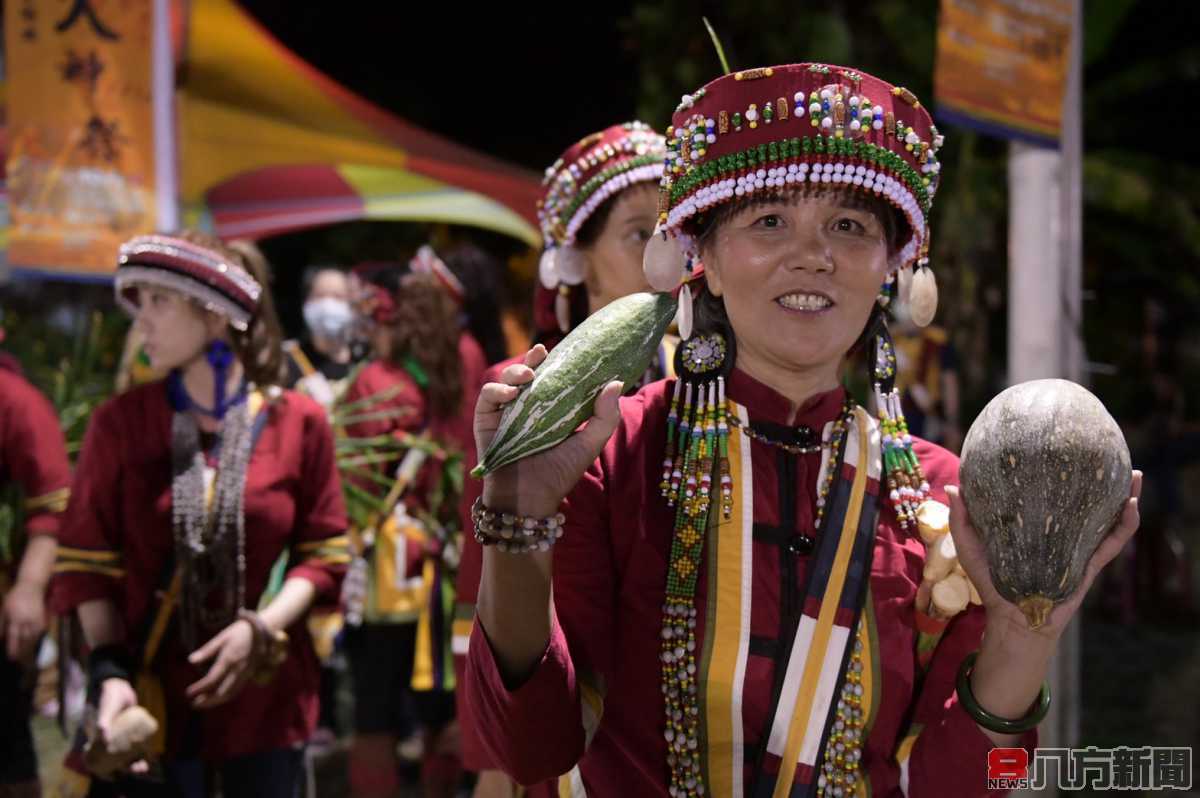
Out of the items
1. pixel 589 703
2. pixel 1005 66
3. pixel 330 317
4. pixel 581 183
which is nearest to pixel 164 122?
pixel 330 317

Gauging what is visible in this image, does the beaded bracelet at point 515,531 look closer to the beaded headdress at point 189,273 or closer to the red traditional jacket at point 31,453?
the beaded headdress at point 189,273

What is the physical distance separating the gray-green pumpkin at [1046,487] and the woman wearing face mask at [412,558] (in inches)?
140

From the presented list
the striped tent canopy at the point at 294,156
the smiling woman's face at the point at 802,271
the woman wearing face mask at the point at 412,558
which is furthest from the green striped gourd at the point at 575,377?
the striped tent canopy at the point at 294,156

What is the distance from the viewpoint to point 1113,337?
1485cm

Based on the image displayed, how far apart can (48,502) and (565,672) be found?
3114 millimetres

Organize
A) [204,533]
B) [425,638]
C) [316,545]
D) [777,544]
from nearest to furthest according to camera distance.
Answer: [777,544], [204,533], [316,545], [425,638]

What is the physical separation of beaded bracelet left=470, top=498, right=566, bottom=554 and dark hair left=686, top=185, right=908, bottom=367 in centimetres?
55

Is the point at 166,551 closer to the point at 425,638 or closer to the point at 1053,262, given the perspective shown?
the point at 425,638

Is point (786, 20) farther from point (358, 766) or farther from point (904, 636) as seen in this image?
point (904, 636)

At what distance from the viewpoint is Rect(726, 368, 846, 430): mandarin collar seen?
2115 mm

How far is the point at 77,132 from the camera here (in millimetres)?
5375

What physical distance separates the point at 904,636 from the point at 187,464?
7.21ft

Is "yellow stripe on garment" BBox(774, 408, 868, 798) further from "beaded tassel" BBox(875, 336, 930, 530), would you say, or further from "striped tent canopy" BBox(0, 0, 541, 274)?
"striped tent canopy" BBox(0, 0, 541, 274)

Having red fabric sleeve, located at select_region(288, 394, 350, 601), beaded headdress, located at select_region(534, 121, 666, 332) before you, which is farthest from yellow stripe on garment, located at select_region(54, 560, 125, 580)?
beaded headdress, located at select_region(534, 121, 666, 332)
